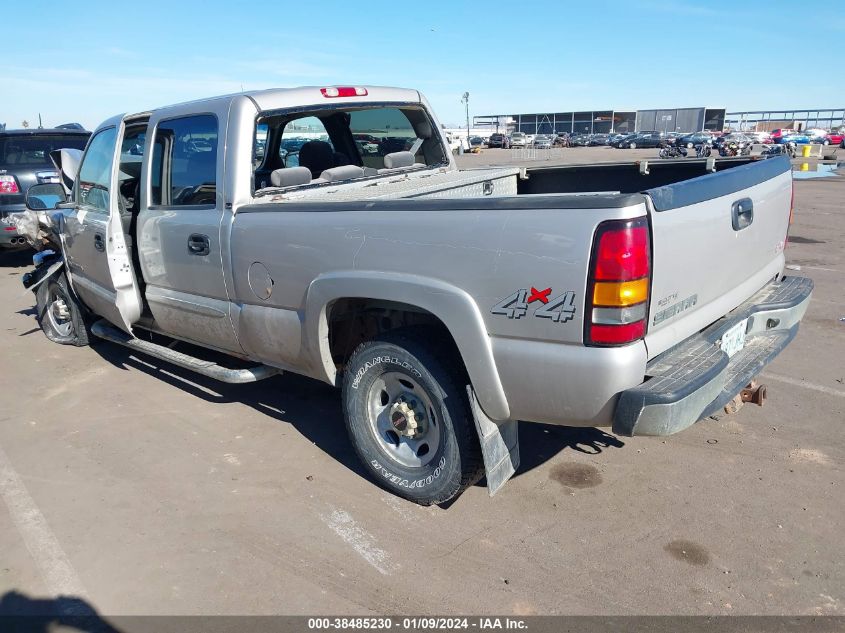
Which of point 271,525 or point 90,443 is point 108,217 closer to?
point 90,443

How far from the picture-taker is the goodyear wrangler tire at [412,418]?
3.16 meters

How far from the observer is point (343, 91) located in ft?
15.3

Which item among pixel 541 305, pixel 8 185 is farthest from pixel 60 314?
pixel 541 305

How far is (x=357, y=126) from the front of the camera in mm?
5145

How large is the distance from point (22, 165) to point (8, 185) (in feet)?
1.33

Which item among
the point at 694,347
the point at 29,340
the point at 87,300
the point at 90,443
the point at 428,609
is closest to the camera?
the point at 428,609

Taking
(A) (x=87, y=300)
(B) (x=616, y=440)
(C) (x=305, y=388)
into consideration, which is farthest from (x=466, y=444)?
(A) (x=87, y=300)

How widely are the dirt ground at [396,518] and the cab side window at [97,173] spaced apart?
1602 mm

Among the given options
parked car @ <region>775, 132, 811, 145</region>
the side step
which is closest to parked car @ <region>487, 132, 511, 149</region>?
parked car @ <region>775, 132, 811, 145</region>

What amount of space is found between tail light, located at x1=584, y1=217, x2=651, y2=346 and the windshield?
373 inches

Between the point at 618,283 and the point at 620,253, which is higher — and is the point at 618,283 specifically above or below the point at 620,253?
below

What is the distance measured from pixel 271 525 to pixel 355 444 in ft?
1.98

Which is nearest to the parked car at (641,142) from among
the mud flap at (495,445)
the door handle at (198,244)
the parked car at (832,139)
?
the parked car at (832,139)

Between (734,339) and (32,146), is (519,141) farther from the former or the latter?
(734,339)
